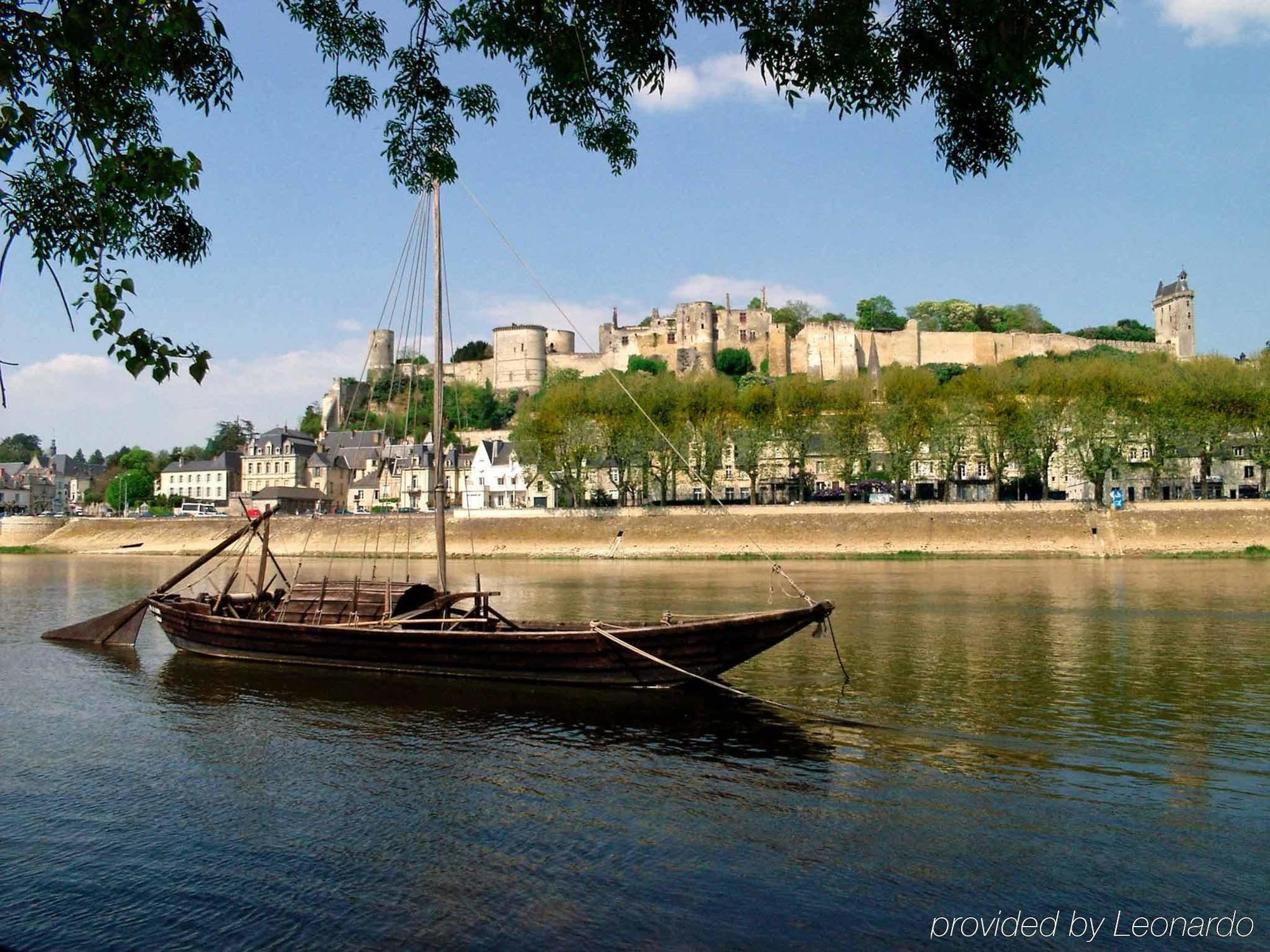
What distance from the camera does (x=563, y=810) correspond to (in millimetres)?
10852

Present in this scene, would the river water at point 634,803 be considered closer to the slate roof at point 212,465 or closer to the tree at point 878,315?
the slate roof at point 212,465

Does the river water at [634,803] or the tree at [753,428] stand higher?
the tree at [753,428]

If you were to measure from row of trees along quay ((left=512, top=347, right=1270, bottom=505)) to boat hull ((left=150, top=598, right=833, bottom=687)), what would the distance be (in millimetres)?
47004

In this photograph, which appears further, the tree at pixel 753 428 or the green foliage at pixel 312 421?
the green foliage at pixel 312 421

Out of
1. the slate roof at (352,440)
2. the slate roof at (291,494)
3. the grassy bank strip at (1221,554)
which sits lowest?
the grassy bank strip at (1221,554)

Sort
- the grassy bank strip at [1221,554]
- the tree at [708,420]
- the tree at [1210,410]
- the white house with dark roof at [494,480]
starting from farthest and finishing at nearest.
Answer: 1. the white house with dark roof at [494,480]
2. the tree at [708,420]
3. the tree at [1210,410]
4. the grassy bank strip at [1221,554]

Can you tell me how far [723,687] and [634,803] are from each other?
17.8 feet

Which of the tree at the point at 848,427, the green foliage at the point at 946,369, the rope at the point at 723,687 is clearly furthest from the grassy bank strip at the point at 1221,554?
the green foliage at the point at 946,369

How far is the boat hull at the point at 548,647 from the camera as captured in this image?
1609 centimetres

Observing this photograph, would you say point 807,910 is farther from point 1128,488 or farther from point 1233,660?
point 1128,488

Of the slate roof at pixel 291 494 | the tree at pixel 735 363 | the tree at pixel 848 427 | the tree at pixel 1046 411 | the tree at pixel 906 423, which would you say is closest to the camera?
the tree at pixel 1046 411

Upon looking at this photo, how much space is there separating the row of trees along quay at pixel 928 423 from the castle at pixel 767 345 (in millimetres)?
57821

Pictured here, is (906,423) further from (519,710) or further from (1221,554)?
(519,710)

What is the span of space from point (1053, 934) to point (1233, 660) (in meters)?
14.3
